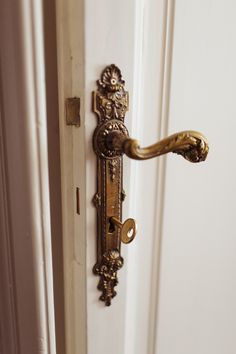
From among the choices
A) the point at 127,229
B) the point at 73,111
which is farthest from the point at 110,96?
the point at 127,229

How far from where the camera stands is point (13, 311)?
→ 374 mm

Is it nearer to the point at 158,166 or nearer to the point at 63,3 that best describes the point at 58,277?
the point at 158,166

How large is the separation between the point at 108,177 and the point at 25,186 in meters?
0.09

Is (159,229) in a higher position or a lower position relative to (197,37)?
lower

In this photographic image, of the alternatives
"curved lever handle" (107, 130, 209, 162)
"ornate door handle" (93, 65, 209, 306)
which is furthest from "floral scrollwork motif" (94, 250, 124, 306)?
"curved lever handle" (107, 130, 209, 162)

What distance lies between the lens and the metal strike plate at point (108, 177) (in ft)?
0.97

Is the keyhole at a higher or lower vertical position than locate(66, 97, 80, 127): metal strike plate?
lower

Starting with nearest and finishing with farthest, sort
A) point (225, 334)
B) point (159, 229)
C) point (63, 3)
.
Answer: point (63, 3) < point (159, 229) < point (225, 334)

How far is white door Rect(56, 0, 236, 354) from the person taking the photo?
11.5 inches

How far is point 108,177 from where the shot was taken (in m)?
0.32

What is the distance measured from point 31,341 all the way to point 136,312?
→ 0.49ft

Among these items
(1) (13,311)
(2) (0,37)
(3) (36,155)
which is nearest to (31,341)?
(1) (13,311)

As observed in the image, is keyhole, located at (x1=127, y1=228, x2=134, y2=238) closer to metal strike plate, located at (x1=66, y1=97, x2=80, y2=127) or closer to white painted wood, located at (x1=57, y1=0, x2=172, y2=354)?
white painted wood, located at (x1=57, y1=0, x2=172, y2=354)

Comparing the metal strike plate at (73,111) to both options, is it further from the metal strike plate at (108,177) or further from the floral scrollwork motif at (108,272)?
the floral scrollwork motif at (108,272)
